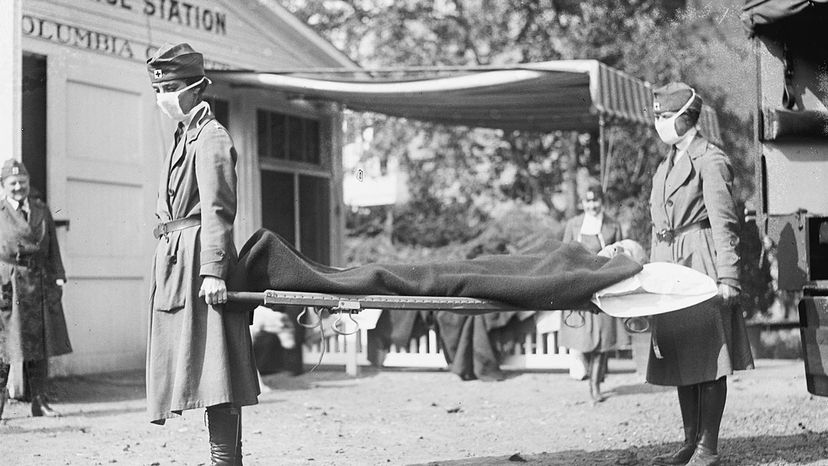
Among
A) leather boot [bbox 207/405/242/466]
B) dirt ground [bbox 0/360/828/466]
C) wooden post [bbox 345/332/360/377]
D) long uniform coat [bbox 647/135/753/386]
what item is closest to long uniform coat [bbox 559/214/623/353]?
dirt ground [bbox 0/360/828/466]

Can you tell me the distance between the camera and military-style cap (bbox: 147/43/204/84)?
14.4ft

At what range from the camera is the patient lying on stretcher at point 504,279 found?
4359 millimetres

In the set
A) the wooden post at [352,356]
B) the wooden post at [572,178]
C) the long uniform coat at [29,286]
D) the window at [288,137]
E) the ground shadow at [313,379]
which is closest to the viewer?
the long uniform coat at [29,286]

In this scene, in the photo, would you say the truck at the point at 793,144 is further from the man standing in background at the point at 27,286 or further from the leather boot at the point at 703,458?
the man standing in background at the point at 27,286

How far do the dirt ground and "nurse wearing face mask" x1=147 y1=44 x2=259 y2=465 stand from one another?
147 cm

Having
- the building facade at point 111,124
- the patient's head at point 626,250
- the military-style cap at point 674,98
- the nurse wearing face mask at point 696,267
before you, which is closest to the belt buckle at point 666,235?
the nurse wearing face mask at point 696,267

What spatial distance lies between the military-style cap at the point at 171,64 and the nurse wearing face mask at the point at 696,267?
2556 mm

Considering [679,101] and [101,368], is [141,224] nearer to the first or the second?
[101,368]

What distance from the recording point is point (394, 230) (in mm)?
18281

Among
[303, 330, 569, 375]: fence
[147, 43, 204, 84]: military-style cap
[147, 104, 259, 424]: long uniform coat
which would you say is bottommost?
[303, 330, 569, 375]: fence

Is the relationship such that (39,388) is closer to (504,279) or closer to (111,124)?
(111,124)

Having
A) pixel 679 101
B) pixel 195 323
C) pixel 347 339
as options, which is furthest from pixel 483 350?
pixel 195 323

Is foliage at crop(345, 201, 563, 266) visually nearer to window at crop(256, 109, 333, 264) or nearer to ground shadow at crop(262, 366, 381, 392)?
window at crop(256, 109, 333, 264)

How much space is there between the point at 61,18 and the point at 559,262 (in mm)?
6205
